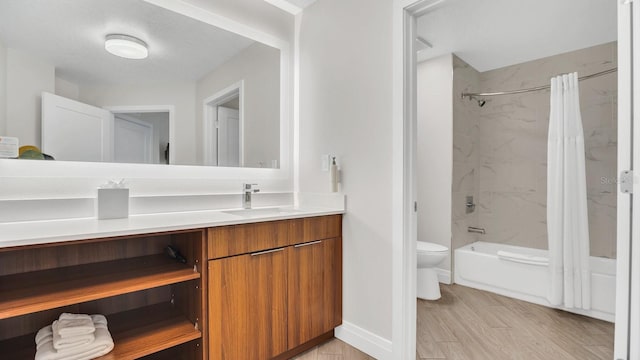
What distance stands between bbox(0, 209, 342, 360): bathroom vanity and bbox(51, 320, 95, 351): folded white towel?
0.14 metres

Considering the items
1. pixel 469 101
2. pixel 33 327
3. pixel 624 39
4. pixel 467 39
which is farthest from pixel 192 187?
pixel 469 101

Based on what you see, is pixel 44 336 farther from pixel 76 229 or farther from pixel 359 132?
pixel 359 132

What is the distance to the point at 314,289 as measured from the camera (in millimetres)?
1833

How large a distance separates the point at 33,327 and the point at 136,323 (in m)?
0.42

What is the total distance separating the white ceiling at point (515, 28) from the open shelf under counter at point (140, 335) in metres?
2.45

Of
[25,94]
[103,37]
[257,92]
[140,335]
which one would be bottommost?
[140,335]

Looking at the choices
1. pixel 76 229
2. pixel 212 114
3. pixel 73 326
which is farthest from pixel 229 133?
pixel 73 326

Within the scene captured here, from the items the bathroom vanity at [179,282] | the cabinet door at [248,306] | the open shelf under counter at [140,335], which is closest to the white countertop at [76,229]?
the bathroom vanity at [179,282]

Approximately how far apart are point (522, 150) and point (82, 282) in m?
3.81

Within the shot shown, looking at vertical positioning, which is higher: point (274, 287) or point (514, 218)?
point (514, 218)

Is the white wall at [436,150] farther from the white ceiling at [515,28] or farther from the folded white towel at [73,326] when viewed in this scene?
the folded white towel at [73,326]

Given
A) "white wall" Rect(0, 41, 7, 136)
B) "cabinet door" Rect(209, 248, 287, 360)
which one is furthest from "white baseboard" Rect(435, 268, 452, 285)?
"white wall" Rect(0, 41, 7, 136)

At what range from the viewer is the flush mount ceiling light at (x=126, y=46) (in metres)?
1.63

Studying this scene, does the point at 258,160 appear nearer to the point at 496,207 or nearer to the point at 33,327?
the point at 33,327
